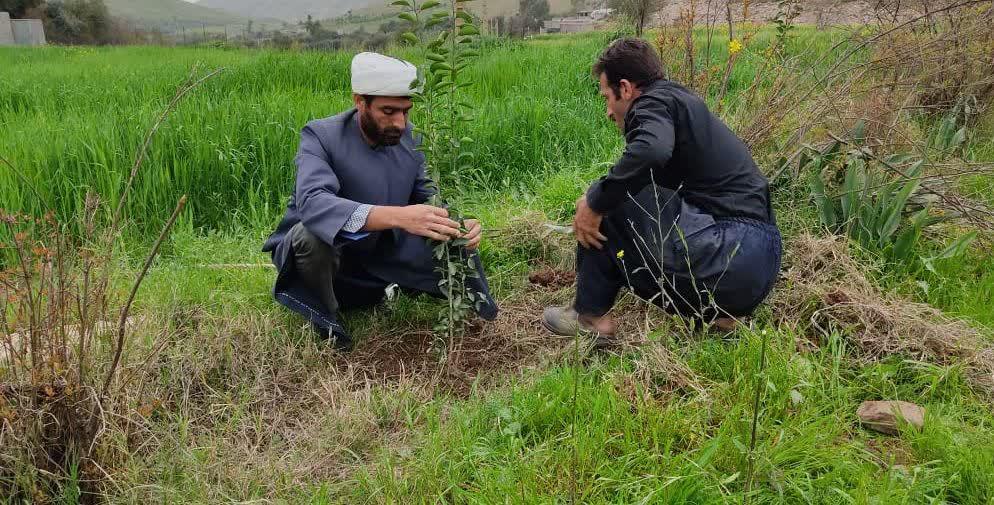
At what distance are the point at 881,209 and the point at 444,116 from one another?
2.08 meters

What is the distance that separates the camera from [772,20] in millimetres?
4438

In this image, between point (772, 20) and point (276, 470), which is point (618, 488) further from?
point (772, 20)

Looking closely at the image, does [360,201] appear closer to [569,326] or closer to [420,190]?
[420,190]

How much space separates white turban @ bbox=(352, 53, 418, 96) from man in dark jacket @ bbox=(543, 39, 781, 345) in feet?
2.39

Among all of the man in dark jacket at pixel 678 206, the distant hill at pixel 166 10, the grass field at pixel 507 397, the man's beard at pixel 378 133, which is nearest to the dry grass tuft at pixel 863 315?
the grass field at pixel 507 397

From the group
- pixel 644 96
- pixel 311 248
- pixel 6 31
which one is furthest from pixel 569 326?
pixel 6 31

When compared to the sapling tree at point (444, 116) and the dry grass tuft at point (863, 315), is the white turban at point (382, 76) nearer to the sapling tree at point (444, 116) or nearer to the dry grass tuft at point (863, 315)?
the sapling tree at point (444, 116)

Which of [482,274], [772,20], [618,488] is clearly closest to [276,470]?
[618,488]

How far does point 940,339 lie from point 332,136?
7.76 feet

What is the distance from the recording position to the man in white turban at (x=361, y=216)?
232 centimetres

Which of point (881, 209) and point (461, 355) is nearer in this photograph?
point (461, 355)

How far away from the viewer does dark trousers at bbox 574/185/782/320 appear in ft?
7.73

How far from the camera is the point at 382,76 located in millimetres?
2504

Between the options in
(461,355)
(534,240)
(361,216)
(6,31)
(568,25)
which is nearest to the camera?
(361,216)
